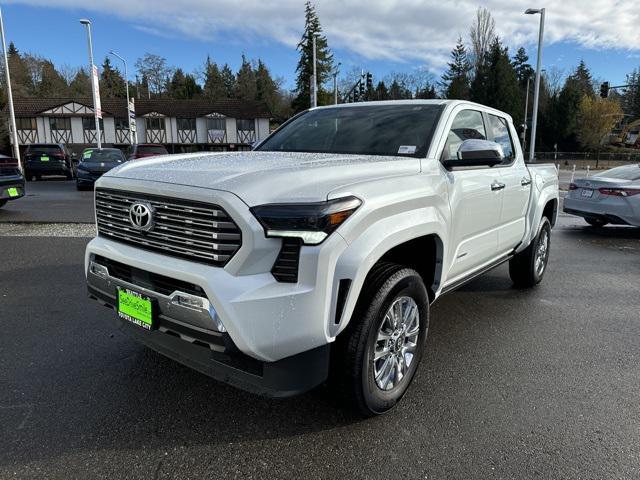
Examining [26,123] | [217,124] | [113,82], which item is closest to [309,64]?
[217,124]

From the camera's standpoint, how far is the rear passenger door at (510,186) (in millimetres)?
4301

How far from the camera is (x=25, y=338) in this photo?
388 cm

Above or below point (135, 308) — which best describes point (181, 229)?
above

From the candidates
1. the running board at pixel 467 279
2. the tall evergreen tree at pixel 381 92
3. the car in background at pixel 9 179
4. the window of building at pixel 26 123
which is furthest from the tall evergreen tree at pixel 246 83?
the running board at pixel 467 279

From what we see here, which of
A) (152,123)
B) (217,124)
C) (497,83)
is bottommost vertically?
(217,124)

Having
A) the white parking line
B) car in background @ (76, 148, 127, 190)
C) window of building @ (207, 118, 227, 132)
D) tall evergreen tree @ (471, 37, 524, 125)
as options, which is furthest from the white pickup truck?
tall evergreen tree @ (471, 37, 524, 125)

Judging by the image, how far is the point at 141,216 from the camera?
2.66 metres

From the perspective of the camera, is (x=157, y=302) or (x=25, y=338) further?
(x=25, y=338)

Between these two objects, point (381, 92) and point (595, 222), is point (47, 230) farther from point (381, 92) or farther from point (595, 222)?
point (381, 92)

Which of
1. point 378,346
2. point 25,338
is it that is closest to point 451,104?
point 378,346

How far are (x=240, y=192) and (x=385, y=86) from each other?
278ft

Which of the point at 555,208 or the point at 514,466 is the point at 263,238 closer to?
the point at 514,466

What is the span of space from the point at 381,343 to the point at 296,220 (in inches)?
40.4

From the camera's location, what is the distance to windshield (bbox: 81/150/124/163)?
17.2m
